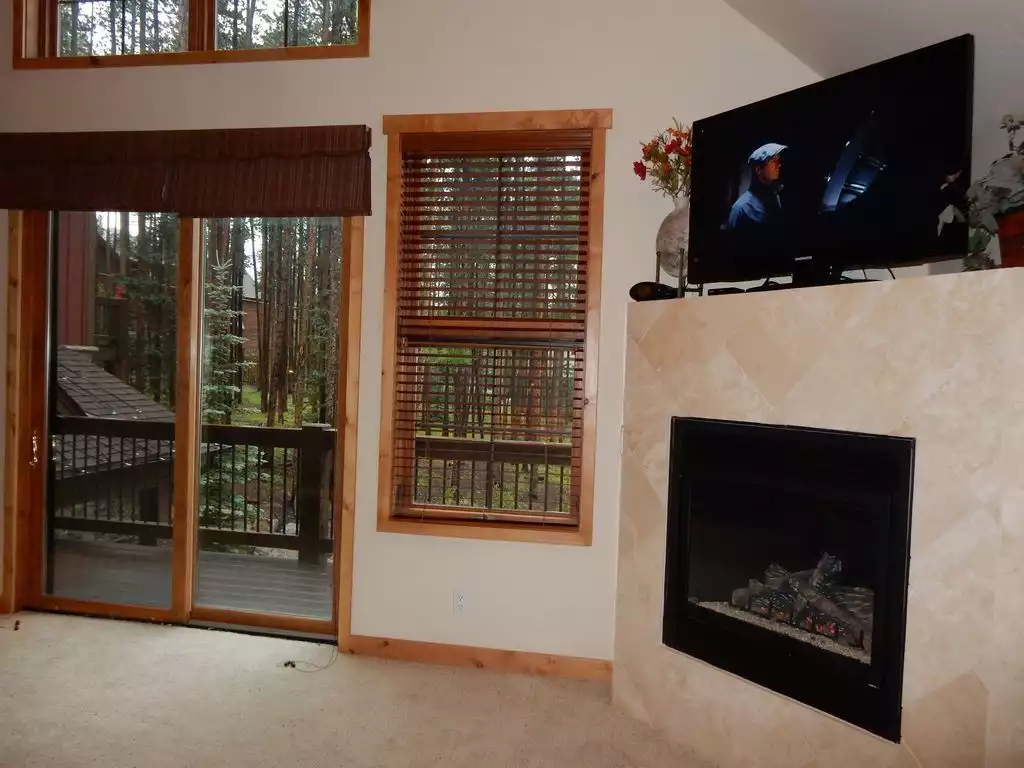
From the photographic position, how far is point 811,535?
203cm

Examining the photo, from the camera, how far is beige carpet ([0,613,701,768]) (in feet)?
7.15

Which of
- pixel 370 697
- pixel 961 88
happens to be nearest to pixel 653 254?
pixel 961 88

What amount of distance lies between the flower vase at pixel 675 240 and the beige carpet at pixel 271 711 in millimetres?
1689

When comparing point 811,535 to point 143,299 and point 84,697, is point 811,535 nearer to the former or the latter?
point 84,697

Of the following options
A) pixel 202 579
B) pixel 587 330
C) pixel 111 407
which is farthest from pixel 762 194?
pixel 111 407

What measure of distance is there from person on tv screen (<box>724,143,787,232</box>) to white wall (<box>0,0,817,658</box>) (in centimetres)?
52

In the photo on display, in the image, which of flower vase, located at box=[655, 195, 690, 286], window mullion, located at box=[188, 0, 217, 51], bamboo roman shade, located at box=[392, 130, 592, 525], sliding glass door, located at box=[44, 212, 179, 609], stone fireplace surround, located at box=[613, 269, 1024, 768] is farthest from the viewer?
sliding glass door, located at box=[44, 212, 179, 609]

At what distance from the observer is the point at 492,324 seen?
9.32 feet

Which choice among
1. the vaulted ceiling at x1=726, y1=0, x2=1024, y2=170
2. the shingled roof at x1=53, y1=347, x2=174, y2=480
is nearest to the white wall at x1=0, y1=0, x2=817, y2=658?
the vaulted ceiling at x1=726, y1=0, x2=1024, y2=170

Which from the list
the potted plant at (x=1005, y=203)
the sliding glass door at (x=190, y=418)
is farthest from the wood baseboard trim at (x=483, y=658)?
the potted plant at (x=1005, y=203)

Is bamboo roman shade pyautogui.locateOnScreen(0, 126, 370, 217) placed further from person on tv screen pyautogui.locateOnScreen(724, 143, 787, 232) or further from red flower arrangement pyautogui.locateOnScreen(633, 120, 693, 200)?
person on tv screen pyautogui.locateOnScreen(724, 143, 787, 232)

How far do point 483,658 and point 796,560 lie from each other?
1.43m

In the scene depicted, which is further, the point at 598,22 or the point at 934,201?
the point at 598,22

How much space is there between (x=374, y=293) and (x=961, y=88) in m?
2.19
